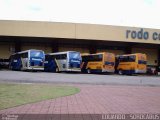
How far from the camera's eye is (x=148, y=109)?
816cm

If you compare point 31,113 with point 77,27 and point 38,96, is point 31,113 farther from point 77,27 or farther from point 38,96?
point 77,27

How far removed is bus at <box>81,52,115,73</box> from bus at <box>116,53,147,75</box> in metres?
1.79

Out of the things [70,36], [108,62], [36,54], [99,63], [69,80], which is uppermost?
[70,36]

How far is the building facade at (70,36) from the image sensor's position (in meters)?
38.5

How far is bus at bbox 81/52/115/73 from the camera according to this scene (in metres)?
32.8

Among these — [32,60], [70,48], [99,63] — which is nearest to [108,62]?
[99,63]

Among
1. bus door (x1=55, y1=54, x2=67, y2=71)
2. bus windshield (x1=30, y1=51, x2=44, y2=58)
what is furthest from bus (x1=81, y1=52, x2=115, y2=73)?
bus windshield (x1=30, y1=51, x2=44, y2=58)

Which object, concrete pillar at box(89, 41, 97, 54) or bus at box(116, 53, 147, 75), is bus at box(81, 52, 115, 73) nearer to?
bus at box(116, 53, 147, 75)

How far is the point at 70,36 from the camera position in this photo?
38750 millimetres

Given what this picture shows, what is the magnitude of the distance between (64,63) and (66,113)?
2524 cm

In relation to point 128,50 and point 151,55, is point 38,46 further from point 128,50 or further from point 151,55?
point 151,55

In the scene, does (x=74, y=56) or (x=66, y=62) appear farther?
(x=74, y=56)

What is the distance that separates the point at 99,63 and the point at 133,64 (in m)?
4.04

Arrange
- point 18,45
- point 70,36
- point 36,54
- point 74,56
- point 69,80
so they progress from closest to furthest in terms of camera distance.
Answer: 1. point 69,80
2. point 36,54
3. point 74,56
4. point 70,36
5. point 18,45
